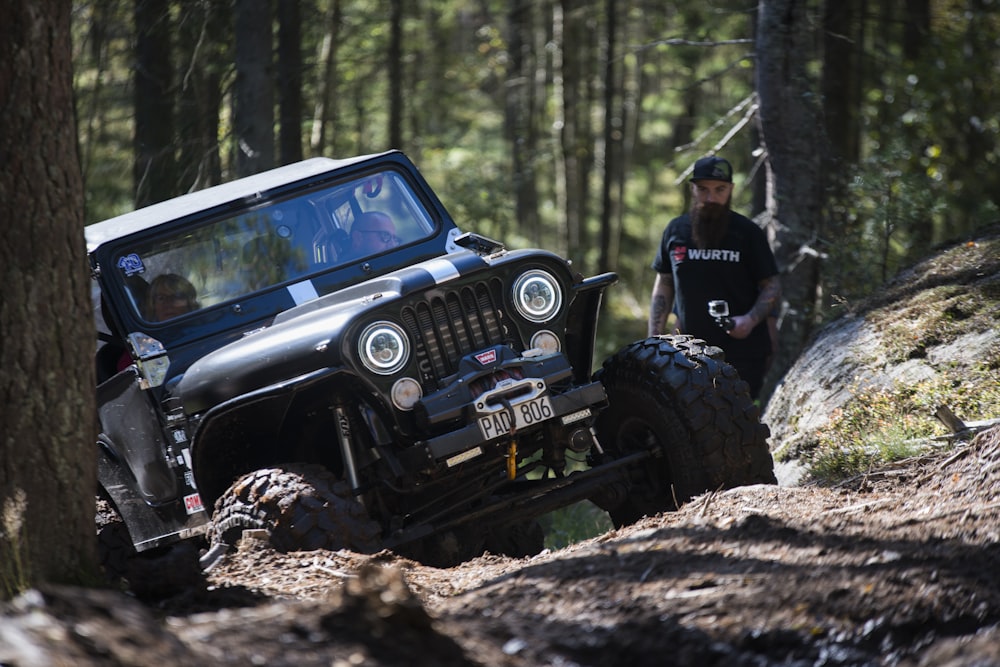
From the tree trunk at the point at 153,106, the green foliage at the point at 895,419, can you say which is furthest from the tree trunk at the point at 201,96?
the green foliage at the point at 895,419

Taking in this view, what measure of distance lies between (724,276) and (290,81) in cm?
776

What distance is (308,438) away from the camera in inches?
221

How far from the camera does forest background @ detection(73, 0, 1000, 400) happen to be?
9680 mm

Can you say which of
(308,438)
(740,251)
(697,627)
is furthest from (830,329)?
(697,627)

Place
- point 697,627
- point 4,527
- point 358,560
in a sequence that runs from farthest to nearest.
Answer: point 358,560 < point 4,527 < point 697,627

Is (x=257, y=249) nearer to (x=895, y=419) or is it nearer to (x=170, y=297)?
(x=170, y=297)

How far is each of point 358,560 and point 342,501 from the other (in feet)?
1.11

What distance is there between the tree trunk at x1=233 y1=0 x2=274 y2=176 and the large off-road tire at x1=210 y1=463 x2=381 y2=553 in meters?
7.43

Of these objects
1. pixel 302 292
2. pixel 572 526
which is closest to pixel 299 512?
pixel 302 292

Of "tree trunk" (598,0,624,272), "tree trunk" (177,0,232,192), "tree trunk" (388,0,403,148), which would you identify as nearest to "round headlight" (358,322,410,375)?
"tree trunk" (177,0,232,192)

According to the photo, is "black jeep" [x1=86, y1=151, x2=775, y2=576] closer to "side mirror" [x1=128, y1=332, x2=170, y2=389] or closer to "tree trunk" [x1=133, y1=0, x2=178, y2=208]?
"side mirror" [x1=128, y1=332, x2=170, y2=389]

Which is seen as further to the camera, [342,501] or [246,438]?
[246,438]

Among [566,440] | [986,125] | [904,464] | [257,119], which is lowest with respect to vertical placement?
[904,464]

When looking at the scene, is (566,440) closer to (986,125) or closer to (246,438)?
(246,438)
